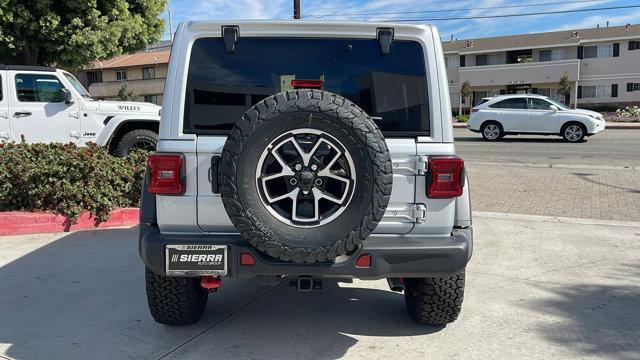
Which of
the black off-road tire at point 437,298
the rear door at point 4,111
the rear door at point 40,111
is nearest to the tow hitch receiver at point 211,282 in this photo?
the black off-road tire at point 437,298

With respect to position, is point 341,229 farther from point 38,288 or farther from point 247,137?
point 38,288

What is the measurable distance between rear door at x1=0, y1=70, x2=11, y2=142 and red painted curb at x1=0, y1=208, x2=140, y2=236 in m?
3.39

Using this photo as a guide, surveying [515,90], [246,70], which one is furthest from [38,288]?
[515,90]

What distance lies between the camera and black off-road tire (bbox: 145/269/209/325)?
11.6 ft

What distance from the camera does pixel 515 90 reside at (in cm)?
4791

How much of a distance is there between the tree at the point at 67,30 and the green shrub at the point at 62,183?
23.3 feet

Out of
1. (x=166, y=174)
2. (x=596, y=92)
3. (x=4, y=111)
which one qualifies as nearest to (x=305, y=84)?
(x=166, y=174)

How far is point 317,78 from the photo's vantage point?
128 inches

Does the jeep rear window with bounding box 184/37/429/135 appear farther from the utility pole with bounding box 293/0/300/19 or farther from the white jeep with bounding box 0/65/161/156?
the utility pole with bounding box 293/0/300/19

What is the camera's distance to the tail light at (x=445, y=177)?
310cm

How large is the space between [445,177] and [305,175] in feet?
2.78

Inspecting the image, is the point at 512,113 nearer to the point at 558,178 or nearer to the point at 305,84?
the point at 558,178

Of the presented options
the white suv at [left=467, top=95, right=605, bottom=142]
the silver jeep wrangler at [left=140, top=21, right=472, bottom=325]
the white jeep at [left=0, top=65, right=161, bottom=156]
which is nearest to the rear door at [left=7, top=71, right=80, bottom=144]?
the white jeep at [left=0, top=65, right=161, bottom=156]

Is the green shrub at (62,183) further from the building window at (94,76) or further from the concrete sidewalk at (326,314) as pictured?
the building window at (94,76)
